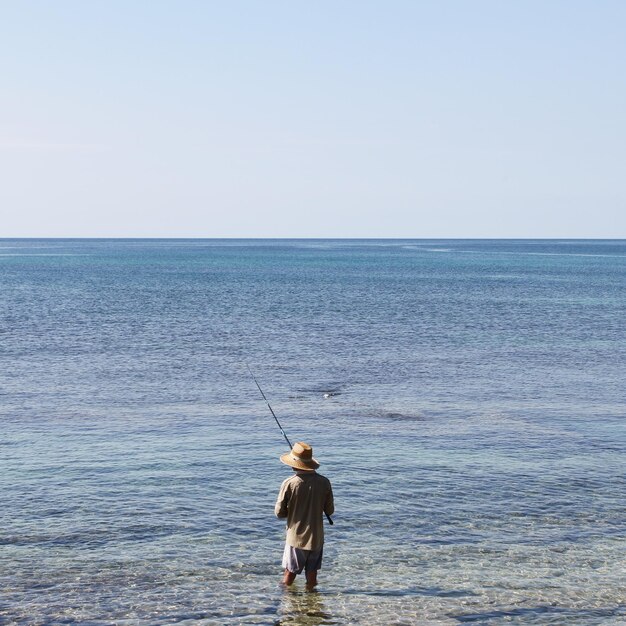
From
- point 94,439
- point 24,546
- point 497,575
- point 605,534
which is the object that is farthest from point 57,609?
point 94,439

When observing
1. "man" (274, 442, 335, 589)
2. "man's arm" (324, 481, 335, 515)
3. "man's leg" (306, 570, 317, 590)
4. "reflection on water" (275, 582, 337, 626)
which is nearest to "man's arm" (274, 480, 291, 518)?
"man" (274, 442, 335, 589)

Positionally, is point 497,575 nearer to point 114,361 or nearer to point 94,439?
point 94,439

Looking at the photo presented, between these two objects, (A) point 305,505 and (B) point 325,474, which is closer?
(A) point 305,505

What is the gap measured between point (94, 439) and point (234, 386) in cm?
901

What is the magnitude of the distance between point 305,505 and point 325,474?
7369 millimetres

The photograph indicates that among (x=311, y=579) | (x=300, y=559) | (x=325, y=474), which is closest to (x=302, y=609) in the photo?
(x=311, y=579)

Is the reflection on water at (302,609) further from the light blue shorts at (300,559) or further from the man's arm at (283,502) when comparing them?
the man's arm at (283,502)

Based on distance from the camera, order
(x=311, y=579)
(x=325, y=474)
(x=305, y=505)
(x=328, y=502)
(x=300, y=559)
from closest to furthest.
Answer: (x=305, y=505), (x=328, y=502), (x=300, y=559), (x=311, y=579), (x=325, y=474)

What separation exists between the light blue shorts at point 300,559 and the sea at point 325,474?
552mm

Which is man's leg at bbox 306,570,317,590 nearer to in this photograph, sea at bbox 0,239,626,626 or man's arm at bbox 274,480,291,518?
sea at bbox 0,239,626,626

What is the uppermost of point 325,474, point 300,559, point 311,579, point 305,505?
point 305,505

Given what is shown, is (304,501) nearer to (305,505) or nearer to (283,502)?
(305,505)

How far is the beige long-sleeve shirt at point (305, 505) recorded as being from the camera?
1057 centimetres

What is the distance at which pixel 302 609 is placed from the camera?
1106 cm
